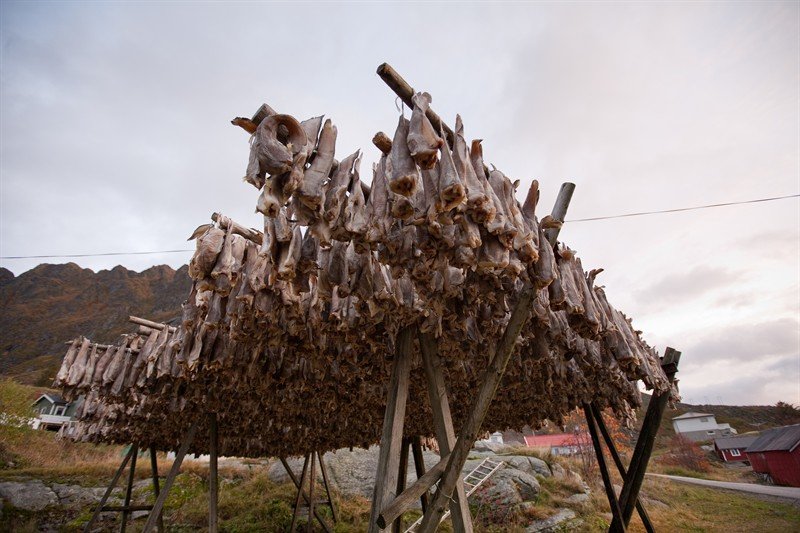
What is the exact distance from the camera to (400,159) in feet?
5.23

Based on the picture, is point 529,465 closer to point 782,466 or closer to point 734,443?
point 782,466

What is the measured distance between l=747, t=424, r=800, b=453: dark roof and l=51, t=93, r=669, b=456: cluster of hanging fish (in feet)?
115

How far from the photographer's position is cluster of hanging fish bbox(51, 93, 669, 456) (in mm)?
1646

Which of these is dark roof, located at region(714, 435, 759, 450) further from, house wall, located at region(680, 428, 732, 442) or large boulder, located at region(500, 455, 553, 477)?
large boulder, located at region(500, 455, 553, 477)

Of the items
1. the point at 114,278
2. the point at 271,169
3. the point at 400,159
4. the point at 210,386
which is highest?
the point at 114,278

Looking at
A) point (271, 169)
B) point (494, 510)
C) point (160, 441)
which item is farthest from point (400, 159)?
point (494, 510)

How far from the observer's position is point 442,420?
2.82m

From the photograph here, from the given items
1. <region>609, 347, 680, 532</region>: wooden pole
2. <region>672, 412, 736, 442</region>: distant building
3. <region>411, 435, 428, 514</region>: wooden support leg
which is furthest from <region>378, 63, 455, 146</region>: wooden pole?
<region>672, 412, 736, 442</region>: distant building

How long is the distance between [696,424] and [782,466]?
40.2 meters

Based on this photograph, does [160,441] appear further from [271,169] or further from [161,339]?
[271,169]

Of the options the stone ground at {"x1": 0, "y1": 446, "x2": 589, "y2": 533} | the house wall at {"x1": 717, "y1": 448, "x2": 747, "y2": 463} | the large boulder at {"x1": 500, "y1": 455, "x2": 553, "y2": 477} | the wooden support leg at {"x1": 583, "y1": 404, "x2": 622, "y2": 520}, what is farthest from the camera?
the house wall at {"x1": 717, "y1": 448, "x2": 747, "y2": 463}

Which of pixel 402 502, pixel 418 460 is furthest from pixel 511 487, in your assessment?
pixel 402 502

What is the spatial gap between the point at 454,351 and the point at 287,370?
190cm

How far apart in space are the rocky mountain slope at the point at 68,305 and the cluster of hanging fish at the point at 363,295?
313 ft
